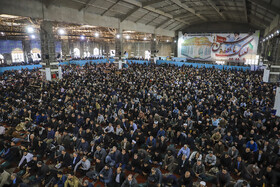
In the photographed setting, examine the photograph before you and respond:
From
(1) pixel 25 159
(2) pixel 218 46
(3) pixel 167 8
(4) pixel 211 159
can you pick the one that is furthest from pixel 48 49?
(2) pixel 218 46

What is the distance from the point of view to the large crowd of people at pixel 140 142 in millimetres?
5551

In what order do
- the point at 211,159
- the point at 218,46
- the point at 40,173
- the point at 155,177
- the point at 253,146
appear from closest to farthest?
the point at 155,177, the point at 40,173, the point at 211,159, the point at 253,146, the point at 218,46

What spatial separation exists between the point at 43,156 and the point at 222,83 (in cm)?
1427

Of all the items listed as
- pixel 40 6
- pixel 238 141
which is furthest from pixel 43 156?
pixel 40 6

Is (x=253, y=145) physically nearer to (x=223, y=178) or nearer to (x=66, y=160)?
(x=223, y=178)

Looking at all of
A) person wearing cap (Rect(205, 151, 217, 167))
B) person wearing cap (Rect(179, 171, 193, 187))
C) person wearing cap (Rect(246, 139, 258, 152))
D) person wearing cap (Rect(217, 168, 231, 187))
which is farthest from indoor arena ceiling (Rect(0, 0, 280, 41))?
person wearing cap (Rect(179, 171, 193, 187))

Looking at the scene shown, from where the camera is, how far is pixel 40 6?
1448cm

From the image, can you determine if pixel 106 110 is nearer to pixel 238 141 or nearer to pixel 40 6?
pixel 238 141

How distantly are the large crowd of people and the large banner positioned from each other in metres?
18.7

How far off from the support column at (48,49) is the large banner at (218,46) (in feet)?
80.8

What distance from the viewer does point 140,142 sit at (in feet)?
25.1

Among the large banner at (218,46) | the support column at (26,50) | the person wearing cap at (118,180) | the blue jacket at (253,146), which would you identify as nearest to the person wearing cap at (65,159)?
the person wearing cap at (118,180)

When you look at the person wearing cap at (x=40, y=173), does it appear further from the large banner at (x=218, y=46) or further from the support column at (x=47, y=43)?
the large banner at (x=218, y=46)

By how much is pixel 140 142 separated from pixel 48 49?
13006 mm
